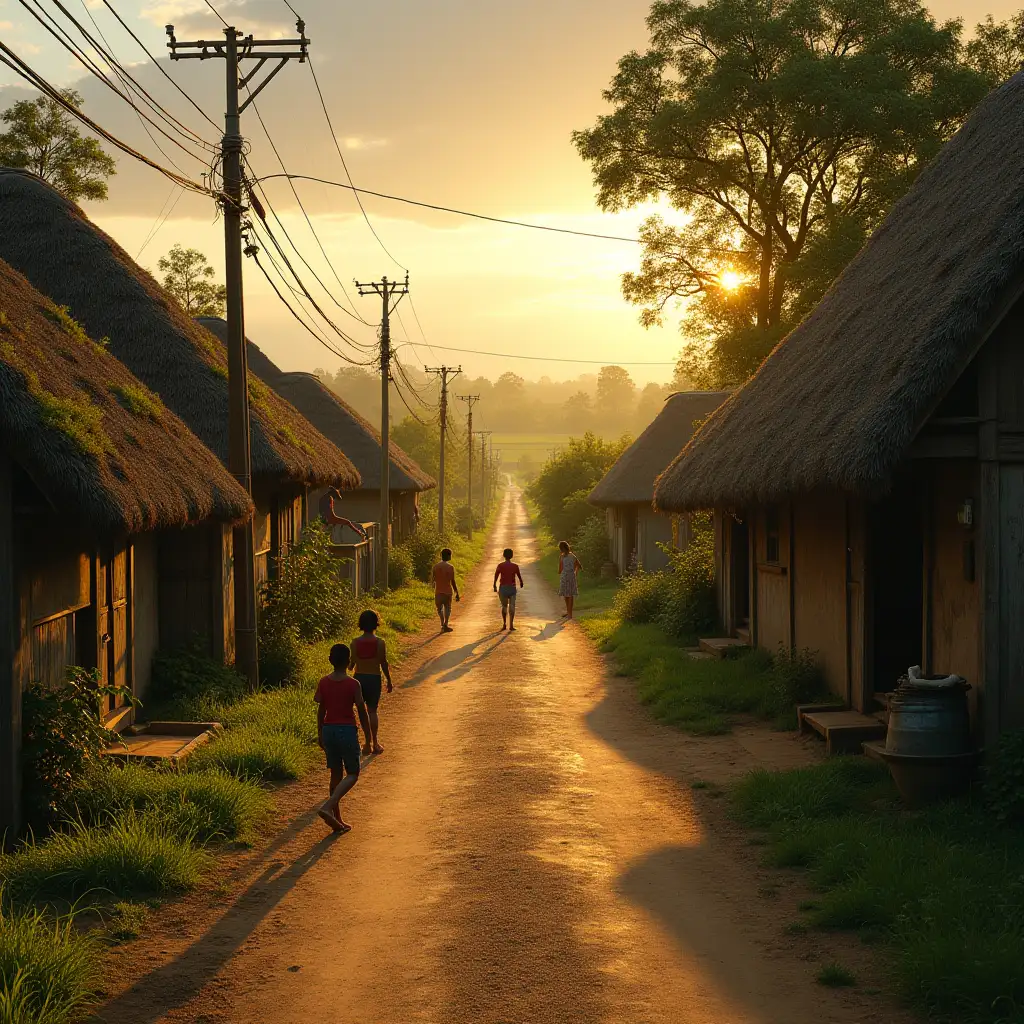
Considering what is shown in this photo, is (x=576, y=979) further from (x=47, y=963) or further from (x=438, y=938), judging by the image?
(x=47, y=963)

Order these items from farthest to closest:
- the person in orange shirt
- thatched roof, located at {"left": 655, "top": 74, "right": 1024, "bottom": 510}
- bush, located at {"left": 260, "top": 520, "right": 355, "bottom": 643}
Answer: the person in orange shirt
bush, located at {"left": 260, "top": 520, "right": 355, "bottom": 643}
thatched roof, located at {"left": 655, "top": 74, "right": 1024, "bottom": 510}

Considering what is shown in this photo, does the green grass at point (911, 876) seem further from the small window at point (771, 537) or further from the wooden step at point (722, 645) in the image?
the wooden step at point (722, 645)

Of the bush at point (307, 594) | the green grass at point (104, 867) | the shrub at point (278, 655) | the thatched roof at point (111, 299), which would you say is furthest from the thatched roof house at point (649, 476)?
the green grass at point (104, 867)

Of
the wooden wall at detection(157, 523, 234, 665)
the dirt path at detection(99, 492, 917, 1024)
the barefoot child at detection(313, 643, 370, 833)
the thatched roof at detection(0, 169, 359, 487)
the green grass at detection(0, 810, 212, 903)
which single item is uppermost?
the thatched roof at detection(0, 169, 359, 487)

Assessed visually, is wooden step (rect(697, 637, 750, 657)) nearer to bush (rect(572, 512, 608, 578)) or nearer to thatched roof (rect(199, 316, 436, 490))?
thatched roof (rect(199, 316, 436, 490))

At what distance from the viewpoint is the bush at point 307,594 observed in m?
15.9

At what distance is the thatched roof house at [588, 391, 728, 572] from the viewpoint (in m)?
30.5

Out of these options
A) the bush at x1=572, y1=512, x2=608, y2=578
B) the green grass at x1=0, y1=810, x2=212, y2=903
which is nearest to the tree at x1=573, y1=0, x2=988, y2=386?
the bush at x1=572, y1=512, x2=608, y2=578

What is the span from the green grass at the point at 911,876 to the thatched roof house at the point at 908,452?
1185 mm

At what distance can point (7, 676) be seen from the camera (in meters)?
7.88

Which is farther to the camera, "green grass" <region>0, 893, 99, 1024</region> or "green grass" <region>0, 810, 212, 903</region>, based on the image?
"green grass" <region>0, 810, 212, 903</region>

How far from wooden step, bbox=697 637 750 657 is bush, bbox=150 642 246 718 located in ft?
22.7

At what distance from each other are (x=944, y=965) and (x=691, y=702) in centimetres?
804

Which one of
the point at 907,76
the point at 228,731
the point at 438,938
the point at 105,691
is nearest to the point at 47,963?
the point at 438,938
